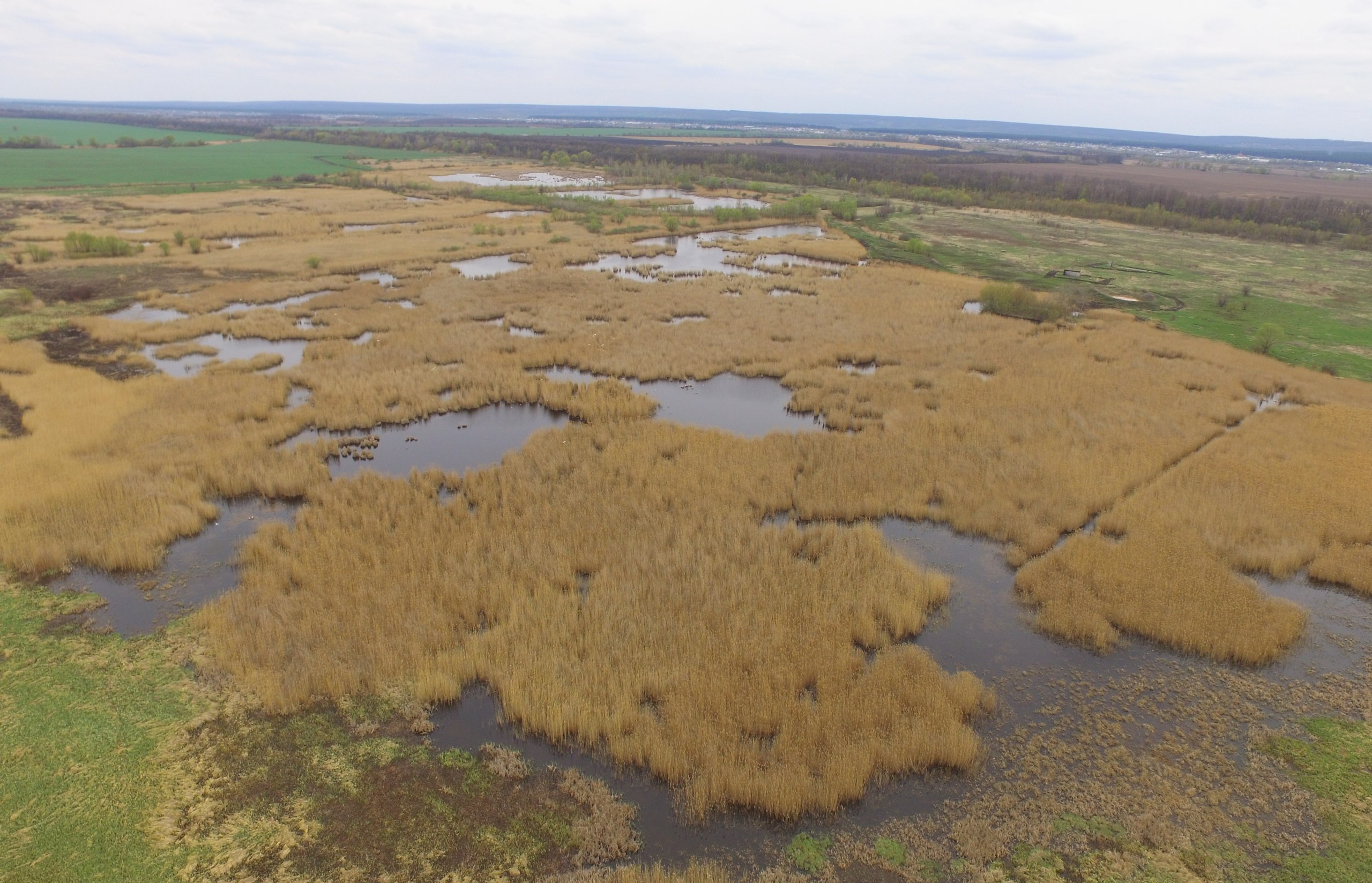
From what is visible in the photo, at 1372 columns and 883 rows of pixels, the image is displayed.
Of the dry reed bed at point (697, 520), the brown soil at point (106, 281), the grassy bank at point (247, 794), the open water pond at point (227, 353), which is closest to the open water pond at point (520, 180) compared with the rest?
the brown soil at point (106, 281)

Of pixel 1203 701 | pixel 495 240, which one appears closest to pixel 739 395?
pixel 1203 701

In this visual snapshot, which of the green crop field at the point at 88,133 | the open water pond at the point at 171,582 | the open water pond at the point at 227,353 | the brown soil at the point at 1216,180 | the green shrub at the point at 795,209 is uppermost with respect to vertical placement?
the green crop field at the point at 88,133

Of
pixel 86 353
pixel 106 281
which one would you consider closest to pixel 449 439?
pixel 86 353

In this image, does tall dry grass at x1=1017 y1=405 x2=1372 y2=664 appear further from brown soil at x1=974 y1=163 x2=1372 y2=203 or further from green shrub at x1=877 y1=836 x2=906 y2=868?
brown soil at x1=974 y1=163 x2=1372 y2=203

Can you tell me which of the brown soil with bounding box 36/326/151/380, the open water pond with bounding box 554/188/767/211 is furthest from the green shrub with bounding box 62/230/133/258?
the open water pond with bounding box 554/188/767/211

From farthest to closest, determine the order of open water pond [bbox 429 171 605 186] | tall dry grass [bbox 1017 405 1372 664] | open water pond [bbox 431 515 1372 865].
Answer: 1. open water pond [bbox 429 171 605 186]
2. tall dry grass [bbox 1017 405 1372 664]
3. open water pond [bbox 431 515 1372 865]

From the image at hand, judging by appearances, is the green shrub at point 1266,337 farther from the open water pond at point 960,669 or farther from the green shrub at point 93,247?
the green shrub at point 93,247

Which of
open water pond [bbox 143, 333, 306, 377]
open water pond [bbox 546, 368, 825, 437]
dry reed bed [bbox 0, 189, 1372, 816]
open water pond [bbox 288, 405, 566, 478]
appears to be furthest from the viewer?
open water pond [bbox 143, 333, 306, 377]
